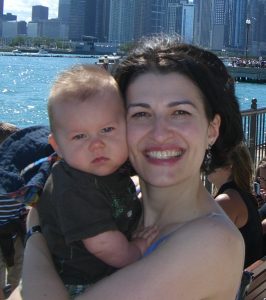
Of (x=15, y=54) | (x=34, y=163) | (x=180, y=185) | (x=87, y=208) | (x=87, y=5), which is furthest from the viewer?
(x=15, y=54)

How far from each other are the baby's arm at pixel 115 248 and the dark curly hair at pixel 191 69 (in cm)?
62

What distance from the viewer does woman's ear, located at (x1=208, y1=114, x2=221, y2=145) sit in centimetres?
234

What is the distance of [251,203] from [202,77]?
6.38ft

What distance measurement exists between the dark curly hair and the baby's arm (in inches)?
24.3

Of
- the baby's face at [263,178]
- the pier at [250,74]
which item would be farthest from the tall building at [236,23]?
the baby's face at [263,178]

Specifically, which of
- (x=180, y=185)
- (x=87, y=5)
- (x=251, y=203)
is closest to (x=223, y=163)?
(x=180, y=185)

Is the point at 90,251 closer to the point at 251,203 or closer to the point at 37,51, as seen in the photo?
the point at 251,203

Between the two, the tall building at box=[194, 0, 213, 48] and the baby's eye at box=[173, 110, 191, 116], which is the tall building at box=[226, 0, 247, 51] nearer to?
the tall building at box=[194, 0, 213, 48]

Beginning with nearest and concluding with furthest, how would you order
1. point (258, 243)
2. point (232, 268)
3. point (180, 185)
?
point (232, 268)
point (180, 185)
point (258, 243)

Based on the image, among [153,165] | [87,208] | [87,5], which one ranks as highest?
[87,5]

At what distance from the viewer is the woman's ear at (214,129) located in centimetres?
234

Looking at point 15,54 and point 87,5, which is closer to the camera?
point 87,5

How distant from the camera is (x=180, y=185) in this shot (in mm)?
2279

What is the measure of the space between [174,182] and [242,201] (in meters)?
1.78
